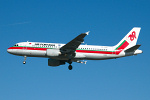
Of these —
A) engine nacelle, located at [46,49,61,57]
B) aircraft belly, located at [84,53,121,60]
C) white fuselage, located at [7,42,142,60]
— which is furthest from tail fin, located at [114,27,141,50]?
engine nacelle, located at [46,49,61,57]

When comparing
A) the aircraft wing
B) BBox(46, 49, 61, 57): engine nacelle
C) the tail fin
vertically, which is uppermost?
the tail fin

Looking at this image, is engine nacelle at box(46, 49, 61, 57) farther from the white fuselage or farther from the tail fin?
the tail fin

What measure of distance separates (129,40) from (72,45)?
43.7 ft

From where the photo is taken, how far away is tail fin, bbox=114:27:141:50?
228ft

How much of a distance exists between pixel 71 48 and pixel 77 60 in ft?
15.7

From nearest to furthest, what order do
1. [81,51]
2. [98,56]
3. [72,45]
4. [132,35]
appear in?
[72,45]
[98,56]
[81,51]
[132,35]

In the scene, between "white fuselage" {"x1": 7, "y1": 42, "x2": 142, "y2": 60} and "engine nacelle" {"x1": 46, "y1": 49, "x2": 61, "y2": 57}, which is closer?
"engine nacelle" {"x1": 46, "y1": 49, "x2": 61, "y2": 57}

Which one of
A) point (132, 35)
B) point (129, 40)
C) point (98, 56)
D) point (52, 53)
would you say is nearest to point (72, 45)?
point (52, 53)

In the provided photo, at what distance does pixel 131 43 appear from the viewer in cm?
7038

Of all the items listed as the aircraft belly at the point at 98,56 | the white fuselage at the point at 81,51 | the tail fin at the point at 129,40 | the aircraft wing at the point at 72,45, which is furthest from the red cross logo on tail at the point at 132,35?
the aircraft wing at the point at 72,45

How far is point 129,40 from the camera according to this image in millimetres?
70688

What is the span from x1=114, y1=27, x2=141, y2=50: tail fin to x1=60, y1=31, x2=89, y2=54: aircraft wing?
8.93 meters

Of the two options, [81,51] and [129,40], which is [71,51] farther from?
[129,40]

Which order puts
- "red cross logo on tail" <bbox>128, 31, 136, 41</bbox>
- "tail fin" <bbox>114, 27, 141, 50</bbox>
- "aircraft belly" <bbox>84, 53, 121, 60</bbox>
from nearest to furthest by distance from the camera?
"aircraft belly" <bbox>84, 53, 121, 60</bbox> → "tail fin" <bbox>114, 27, 141, 50</bbox> → "red cross logo on tail" <bbox>128, 31, 136, 41</bbox>
